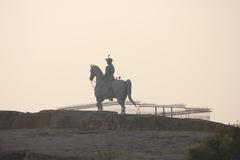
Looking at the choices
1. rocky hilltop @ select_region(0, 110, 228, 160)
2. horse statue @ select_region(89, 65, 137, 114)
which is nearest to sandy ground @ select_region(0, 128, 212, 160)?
rocky hilltop @ select_region(0, 110, 228, 160)

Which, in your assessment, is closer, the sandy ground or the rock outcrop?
the sandy ground

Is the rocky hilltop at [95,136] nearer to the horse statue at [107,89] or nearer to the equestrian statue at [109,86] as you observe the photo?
the horse statue at [107,89]

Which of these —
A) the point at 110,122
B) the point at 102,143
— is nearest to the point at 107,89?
the point at 110,122

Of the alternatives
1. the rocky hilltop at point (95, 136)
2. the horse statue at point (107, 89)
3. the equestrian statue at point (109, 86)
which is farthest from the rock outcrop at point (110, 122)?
the equestrian statue at point (109, 86)

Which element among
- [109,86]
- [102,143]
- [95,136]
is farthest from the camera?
[109,86]

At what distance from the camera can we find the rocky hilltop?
85.0ft

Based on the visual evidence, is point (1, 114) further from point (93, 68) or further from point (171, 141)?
point (171, 141)

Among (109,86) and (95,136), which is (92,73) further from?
(95,136)

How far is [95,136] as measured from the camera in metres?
30.4

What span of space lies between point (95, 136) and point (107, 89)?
7964mm

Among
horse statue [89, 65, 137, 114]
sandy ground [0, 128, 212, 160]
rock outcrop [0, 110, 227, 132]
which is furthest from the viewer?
horse statue [89, 65, 137, 114]

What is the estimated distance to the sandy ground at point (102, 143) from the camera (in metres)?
25.9

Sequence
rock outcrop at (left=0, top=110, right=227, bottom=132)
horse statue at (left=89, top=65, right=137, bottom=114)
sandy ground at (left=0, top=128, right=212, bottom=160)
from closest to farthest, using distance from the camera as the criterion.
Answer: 1. sandy ground at (left=0, top=128, right=212, bottom=160)
2. rock outcrop at (left=0, top=110, right=227, bottom=132)
3. horse statue at (left=89, top=65, right=137, bottom=114)

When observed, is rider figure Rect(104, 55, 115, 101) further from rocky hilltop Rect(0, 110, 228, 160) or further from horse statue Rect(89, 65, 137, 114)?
rocky hilltop Rect(0, 110, 228, 160)
